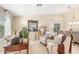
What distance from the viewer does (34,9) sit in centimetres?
168

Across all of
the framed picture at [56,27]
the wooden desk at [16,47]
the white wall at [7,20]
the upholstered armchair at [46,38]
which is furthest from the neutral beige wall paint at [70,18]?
the white wall at [7,20]

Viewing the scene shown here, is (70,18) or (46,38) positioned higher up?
(70,18)

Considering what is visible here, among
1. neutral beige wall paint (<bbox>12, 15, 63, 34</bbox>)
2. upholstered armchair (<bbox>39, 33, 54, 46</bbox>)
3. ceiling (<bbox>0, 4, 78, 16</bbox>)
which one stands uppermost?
ceiling (<bbox>0, 4, 78, 16</bbox>)

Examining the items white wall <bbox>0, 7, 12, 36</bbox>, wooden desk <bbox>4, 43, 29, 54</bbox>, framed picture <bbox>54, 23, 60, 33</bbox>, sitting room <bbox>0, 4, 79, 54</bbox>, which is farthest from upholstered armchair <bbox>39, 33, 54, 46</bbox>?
white wall <bbox>0, 7, 12, 36</bbox>

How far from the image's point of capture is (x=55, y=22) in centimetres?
172

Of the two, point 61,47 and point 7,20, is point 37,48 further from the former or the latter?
point 7,20

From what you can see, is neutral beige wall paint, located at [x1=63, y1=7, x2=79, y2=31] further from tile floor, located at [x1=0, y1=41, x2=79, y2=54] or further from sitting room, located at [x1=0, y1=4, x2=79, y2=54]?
tile floor, located at [x1=0, y1=41, x2=79, y2=54]

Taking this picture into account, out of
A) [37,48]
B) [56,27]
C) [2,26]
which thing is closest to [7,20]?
[2,26]

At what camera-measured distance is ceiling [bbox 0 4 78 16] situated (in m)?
1.64

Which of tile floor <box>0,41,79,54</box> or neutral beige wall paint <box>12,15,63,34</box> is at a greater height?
neutral beige wall paint <box>12,15,63,34</box>

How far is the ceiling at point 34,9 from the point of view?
1642 mm
